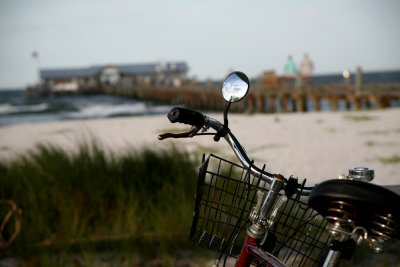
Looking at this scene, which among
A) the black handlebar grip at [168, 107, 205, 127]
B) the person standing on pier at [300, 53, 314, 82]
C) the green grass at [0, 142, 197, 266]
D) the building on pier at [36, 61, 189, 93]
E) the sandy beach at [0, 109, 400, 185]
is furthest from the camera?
the building on pier at [36, 61, 189, 93]

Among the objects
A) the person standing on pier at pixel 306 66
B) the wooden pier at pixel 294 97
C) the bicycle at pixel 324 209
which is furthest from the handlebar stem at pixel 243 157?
the person standing on pier at pixel 306 66

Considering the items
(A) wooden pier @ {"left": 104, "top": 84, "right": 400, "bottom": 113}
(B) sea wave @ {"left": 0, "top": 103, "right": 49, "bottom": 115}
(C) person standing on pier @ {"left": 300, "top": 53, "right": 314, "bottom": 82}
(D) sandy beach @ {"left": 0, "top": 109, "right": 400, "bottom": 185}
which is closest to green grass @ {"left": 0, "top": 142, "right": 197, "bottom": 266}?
(D) sandy beach @ {"left": 0, "top": 109, "right": 400, "bottom": 185}

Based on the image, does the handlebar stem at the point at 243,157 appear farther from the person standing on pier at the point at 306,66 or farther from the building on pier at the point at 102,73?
the building on pier at the point at 102,73

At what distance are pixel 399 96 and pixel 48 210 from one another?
632 inches

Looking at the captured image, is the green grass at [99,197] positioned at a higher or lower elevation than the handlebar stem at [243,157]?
lower

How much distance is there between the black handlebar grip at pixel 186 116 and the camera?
1.36m

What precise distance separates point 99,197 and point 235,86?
329 cm

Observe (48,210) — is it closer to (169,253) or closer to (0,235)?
(0,235)

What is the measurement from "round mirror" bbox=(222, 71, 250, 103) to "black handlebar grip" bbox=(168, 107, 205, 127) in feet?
0.32

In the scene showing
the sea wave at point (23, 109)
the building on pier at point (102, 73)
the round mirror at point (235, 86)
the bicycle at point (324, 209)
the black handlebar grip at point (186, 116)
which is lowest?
the sea wave at point (23, 109)

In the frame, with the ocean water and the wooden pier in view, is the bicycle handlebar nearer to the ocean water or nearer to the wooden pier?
the wooden pier

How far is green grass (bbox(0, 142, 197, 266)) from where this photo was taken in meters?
4.23

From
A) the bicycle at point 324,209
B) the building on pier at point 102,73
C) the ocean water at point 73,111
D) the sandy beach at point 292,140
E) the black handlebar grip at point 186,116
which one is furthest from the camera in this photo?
the building on pier at point 102,73

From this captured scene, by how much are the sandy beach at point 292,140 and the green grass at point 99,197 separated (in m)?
0.55
